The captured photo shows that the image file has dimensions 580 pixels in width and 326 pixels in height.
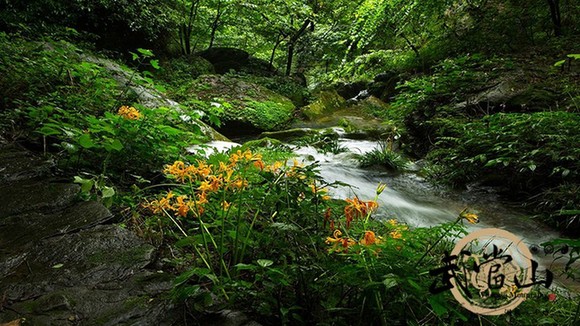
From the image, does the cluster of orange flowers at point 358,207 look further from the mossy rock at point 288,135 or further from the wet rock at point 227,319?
the mossy rock at point 288,135

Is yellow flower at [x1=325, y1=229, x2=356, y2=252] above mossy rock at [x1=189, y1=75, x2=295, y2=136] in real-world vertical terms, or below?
above

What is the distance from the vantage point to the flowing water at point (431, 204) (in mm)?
3511

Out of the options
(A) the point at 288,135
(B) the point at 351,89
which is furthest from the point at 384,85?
(A) the point at 288,135

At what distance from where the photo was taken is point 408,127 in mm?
6965

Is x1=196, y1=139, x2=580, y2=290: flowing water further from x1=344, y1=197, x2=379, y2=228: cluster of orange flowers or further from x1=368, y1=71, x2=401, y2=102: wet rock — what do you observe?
x1=368, y1=71, x2=401, y2=102: wet rock

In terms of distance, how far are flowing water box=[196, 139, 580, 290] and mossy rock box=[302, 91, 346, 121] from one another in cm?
571

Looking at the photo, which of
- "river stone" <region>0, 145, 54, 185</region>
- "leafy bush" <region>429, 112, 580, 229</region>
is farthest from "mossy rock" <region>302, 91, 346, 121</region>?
"river stone" <region>0, 145, 54, 185</region>

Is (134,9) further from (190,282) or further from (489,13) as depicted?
(190,282)

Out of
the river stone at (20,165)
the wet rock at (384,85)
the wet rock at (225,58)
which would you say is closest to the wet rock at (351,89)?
the wet rock at (384,85)

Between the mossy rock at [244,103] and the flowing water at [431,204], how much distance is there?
10.9ft

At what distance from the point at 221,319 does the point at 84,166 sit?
7.03 feet

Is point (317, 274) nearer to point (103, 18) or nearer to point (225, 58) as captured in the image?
point (103, 18)

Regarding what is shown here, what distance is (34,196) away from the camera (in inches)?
83.4

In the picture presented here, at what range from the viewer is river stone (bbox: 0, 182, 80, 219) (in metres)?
2.00
